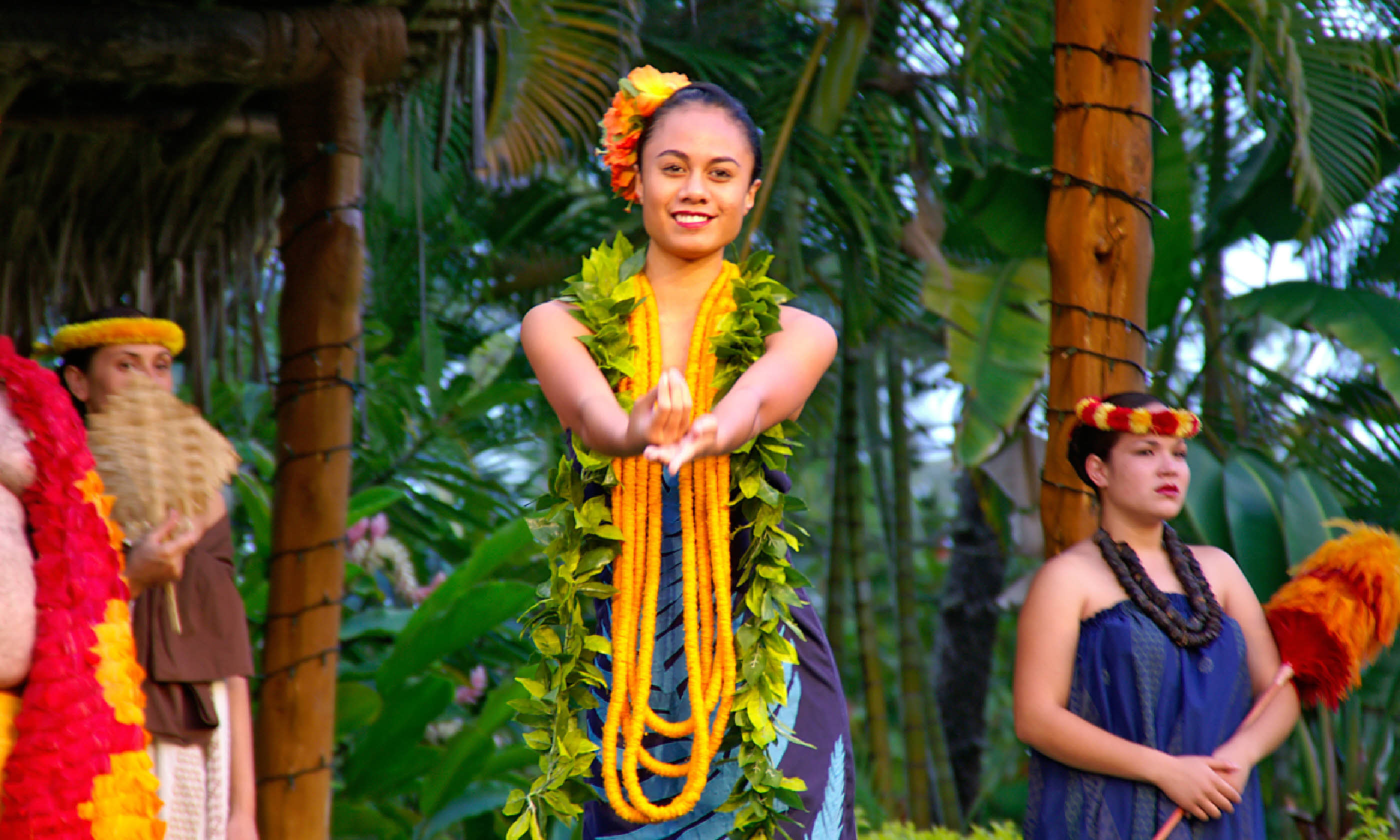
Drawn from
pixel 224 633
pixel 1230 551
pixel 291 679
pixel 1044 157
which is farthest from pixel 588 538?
pixel 1044 157

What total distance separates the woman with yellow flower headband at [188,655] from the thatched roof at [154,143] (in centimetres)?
75

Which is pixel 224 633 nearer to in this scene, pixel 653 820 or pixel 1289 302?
pixel 653 820

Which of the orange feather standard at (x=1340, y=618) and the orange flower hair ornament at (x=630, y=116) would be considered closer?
the orange flower hair ornament at (x=630, y=116)

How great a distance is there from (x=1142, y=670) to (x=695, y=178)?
1.29 meters

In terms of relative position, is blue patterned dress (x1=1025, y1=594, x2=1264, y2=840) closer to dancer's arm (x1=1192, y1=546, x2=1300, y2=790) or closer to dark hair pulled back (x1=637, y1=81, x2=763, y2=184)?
dancer's arm (x1=1192, y1=546, x2=1300, y2=790)

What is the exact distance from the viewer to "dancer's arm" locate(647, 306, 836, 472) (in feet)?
5.39

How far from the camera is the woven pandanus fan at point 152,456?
215 cm

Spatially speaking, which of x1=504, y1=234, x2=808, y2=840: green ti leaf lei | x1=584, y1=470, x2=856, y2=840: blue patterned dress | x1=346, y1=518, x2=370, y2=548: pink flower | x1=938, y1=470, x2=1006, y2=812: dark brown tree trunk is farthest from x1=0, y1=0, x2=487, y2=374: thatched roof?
x1=938, y1=470, x2=1006, y2=812: dark brown tree trunk

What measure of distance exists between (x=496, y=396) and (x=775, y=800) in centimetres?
399

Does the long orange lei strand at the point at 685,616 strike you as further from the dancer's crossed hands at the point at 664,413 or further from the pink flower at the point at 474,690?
the pink flower at the point at 474,690

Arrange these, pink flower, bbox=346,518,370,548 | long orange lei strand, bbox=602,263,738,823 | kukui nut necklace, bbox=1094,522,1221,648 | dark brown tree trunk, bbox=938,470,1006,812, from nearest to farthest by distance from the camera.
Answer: long orange lei strand, bbox=602,263,738,823 < kukui nut necklace, bbox=1094,522,1221,648 < pink flower, bbox=346,518,370,548 < dark brown tree trunk, bbox=938,470,1006,812

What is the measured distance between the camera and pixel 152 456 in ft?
7.16

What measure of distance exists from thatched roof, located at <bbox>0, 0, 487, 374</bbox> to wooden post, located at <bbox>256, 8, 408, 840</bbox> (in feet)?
0.35

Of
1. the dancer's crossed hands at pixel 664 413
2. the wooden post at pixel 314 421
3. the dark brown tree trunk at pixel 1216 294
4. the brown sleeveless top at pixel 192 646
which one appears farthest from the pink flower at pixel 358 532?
the dark brown tree trunk at pixel 1216 294
